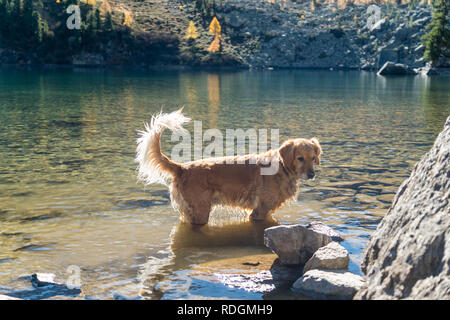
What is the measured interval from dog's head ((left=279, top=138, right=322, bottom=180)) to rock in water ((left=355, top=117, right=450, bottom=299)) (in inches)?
132

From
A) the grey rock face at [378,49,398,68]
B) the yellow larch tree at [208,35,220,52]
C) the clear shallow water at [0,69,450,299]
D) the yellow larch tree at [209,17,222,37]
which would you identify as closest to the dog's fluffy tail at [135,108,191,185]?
the clear shallow water at [0,69,450,299]

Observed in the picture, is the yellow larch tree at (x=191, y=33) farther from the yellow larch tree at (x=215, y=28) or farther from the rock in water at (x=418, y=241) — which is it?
the rock in water at (x=418, y=241)

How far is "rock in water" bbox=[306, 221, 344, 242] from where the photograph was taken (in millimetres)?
7949

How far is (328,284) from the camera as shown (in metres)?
6.15

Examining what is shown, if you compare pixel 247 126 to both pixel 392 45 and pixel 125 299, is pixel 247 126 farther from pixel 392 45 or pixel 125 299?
pixel 392 45

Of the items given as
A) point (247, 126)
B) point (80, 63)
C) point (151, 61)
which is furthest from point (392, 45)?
point (247, 126)

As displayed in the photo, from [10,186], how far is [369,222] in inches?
327

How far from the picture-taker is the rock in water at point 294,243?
24.3 feet

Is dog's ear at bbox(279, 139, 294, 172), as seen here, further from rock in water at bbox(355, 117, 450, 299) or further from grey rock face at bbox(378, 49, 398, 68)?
grey rock face at bbox(378, 49, 398, 68)

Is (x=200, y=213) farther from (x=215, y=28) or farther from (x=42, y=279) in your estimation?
(x=215, y=28)

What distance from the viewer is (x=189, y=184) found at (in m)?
8.97

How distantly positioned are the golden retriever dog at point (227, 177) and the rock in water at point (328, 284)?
298 cm

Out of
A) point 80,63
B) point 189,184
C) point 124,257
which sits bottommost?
point 124,257

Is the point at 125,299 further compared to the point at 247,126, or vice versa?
the point at 247,126
